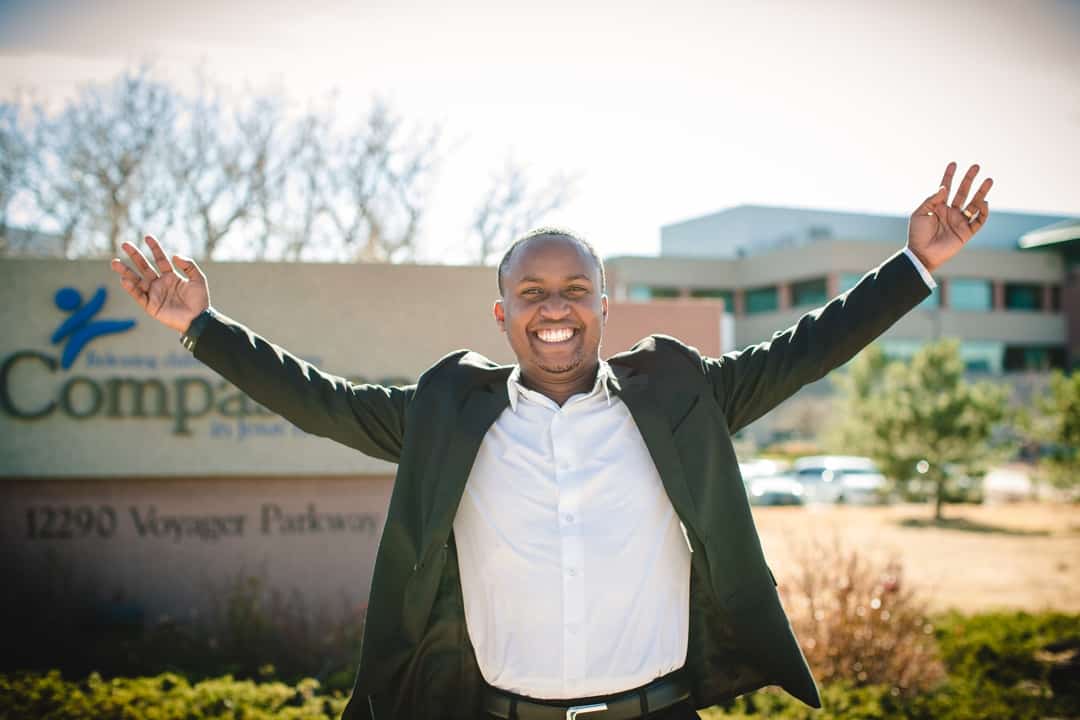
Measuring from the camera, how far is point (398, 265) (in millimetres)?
8383

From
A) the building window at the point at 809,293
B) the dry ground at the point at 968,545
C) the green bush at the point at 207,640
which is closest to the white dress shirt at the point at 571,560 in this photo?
the green bush at the point at 207,640

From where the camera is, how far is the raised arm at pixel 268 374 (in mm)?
2664

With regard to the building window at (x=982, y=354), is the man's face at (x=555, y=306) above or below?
below

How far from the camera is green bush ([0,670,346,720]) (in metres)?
5.08

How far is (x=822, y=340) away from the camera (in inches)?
107

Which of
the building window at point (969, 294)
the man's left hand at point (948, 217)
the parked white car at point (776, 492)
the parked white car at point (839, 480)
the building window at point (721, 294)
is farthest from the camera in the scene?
the building window at point (721, 294)

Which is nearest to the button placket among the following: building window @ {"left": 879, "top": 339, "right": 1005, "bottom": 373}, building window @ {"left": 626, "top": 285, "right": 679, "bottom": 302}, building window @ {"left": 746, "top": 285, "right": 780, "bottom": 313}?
building window @ {"left": 626, "top": 285, "right": 679, "bottom": 302}

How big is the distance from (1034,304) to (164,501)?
178ft

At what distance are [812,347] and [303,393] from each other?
1.52 metres

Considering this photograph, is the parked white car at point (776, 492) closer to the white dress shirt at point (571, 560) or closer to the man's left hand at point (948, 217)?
the man's left hand at point (948, 217)

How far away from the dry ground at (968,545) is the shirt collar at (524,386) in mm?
5141

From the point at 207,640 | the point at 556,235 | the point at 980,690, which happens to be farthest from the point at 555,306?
the point at 207,640

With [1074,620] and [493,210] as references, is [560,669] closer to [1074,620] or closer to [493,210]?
[1074,620]

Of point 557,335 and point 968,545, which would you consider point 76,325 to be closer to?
point 557,335
